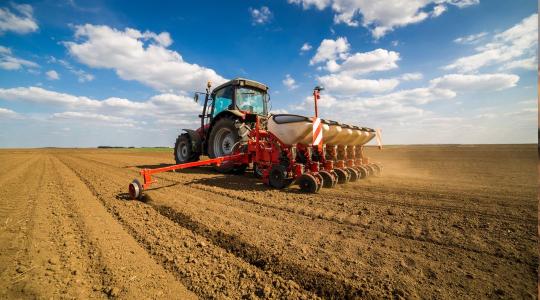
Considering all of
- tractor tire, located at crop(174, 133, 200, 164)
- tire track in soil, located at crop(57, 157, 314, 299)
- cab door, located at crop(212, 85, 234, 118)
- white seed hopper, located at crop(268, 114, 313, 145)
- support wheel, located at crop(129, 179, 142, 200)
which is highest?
cab door, located at crop(212, 85, 234, 118)

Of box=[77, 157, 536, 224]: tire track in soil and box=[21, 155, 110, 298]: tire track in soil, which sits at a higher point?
box=[77, 157, 536, 224]: tire track in soil

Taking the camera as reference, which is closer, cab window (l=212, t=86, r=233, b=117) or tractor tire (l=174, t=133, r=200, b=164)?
cab window (l=212, t=86, r=233, b=117)

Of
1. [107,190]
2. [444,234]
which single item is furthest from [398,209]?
[107,190]

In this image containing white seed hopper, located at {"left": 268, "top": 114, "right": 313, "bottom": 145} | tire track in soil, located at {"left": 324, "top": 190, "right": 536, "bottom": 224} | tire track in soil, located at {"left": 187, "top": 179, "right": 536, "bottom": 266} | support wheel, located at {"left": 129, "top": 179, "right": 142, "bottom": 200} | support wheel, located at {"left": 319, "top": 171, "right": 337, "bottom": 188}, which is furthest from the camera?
support wheel, located at {"left": 319, "top": 171, "right": 337, "bottom": 188}

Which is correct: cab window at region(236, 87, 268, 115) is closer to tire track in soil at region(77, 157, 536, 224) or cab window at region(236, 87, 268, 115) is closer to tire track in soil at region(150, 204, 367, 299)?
tire track in soil at region(77, 157, 536, 224)

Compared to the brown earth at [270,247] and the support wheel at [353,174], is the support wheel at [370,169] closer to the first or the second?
the support wheel at [353,174]

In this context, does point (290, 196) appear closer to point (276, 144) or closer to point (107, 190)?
point (276, 144)

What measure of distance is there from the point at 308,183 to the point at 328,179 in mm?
702

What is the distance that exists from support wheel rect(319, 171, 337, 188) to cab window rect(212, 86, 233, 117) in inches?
165

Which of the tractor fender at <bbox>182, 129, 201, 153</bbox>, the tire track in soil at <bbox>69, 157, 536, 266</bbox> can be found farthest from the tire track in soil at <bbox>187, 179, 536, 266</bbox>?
the tractor fender at <bbox>182, 129, 201, 153</bbox>

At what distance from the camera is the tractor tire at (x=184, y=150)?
977cm

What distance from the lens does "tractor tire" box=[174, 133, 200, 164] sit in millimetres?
9773

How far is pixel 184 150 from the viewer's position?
10211 millimetres

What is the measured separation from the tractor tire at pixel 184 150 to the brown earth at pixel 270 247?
490 centimetres
